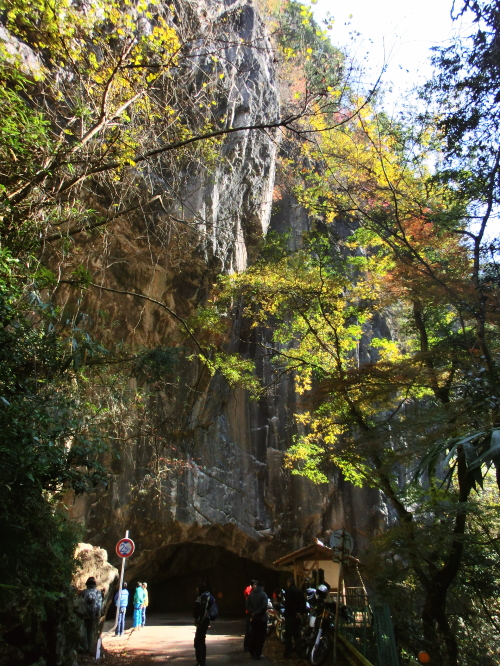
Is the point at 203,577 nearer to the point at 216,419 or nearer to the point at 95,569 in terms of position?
the point at 216,419

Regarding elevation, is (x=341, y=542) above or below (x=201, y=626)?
above

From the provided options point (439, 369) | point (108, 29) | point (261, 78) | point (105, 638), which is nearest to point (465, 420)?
point (439, 369)

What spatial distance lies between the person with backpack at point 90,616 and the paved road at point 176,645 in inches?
39.4

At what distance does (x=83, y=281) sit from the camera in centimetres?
515

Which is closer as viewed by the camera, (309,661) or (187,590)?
(309,661)

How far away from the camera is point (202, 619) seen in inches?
245

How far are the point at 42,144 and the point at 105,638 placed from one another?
30.5 ft

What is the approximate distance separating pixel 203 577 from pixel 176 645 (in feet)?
35.3

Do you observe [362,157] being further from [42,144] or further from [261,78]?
[42,144]

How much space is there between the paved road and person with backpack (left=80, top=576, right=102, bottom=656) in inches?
39.4

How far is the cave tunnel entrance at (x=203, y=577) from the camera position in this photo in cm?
1817

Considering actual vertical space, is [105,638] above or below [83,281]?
below

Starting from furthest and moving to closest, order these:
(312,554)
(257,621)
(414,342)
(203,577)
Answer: (203,577)
(414,342)
(312,554)
(257,621)

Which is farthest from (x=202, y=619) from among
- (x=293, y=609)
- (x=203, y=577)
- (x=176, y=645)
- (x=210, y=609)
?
(x=203, y=577)
